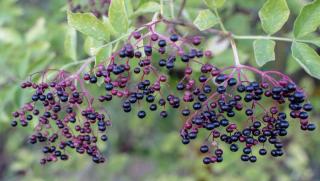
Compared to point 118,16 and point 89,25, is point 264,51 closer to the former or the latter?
point 118,16

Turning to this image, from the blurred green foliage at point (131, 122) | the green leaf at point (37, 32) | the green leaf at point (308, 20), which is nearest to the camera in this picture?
the green leaf at point (308, 20)

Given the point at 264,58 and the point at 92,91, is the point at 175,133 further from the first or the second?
the point at 264,58

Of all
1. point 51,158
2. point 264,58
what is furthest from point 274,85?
point 51,158

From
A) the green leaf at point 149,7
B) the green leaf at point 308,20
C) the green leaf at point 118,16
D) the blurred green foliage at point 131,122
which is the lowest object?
the green leaf at point 308,20

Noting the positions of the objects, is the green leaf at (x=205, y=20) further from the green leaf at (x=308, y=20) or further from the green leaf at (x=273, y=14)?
the green leaf at (x=308, y=20)

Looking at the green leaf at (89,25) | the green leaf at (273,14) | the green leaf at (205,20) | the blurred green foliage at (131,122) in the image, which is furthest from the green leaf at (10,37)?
the green leaf at (273,14)

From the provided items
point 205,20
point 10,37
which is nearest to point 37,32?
point 10,37
